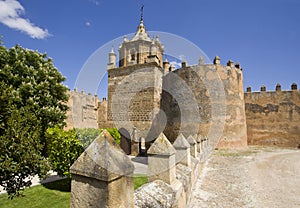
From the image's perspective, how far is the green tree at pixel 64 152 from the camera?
768 cm

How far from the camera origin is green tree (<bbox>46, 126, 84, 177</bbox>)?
7680 millimetres

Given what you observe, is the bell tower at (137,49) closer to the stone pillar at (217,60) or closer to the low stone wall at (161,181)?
the stone pillar at (217,60)

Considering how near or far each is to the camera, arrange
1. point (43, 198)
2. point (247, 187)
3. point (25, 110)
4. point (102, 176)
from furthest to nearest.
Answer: point (43, 198) → point (25, 110) → point (247, 187) → point (102, 176)

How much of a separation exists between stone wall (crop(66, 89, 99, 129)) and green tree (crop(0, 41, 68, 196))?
9401 mm

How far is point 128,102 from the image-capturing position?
18.5 metres

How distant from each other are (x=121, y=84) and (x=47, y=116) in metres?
9.57

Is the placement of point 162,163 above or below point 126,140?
above

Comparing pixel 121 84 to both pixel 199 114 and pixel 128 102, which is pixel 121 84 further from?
pixel 199 114

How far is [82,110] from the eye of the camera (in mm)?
23266

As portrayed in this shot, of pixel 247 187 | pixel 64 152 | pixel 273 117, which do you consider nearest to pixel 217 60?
pixel 273 117

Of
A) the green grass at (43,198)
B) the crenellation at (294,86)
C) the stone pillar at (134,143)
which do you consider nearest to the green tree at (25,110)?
the green grass at (43,198)

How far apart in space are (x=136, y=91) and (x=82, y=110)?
9270 millimetres

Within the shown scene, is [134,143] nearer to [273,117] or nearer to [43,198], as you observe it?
[43,198]

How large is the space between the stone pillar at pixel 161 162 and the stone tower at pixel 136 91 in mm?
13549
